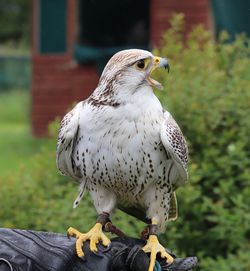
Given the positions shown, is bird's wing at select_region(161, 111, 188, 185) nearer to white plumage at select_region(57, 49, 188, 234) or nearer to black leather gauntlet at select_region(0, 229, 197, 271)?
white plumage at select_region(57, 49, 188, 234)

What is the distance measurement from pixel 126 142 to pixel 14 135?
1221cm

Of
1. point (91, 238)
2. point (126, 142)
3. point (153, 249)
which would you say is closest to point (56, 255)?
point (91, 238)

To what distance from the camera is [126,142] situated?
3385 millimetres

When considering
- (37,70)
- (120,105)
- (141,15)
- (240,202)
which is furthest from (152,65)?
(37,70)

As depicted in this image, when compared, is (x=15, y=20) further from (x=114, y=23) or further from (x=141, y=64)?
(x=141, y=64)

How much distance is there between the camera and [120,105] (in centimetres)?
339

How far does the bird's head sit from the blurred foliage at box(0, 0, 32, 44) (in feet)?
113

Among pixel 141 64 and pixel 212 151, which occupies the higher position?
pixel 141 64

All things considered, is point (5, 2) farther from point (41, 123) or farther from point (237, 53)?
point (237, 53)

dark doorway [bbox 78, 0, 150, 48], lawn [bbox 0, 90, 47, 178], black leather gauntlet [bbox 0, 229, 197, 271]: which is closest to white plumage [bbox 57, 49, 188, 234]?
black leather gauntlet [bbox 0, 229, 197, 271]

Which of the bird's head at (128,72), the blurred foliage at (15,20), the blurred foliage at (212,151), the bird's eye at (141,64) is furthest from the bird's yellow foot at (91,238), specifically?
the blurred foliage at (15,20)

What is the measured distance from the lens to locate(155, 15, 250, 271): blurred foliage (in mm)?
5367

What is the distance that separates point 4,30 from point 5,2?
180 centimetres

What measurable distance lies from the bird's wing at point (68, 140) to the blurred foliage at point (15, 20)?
3419cm
